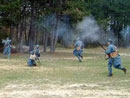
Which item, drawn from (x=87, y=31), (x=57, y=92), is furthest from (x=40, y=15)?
(x=57, y=92)

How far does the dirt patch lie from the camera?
11531 millimetres

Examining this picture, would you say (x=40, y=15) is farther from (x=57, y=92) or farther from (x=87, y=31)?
(x=57, y=92)

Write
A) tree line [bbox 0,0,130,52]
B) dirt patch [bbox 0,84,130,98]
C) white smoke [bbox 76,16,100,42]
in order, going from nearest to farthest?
dirt patch [bbox 0,84,130,98] → white smoke [bbox 76,16,100,42] → tree line [bbox 0,0,130,52]

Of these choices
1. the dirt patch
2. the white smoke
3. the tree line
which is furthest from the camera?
the tree line

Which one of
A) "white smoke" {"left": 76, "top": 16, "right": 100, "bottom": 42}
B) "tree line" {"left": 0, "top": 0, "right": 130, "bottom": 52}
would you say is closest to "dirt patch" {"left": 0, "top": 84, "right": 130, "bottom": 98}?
"white smoke" {"left": 76, "top": 16, "right": 100, "bottom": 42}

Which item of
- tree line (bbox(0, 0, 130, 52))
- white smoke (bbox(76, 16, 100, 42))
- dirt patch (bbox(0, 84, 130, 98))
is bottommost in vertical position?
dirt patch (bbox(0, 84, 130, 98))

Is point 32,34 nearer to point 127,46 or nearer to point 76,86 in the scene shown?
point 76,86

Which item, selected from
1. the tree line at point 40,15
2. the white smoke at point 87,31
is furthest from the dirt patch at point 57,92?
the tree line at point 40,15

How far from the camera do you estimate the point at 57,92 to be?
12.2 m

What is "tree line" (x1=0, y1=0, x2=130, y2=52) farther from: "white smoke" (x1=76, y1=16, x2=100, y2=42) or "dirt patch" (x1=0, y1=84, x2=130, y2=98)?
"dirt patch" (x1=0, y1=84, x2=130, y2=98)

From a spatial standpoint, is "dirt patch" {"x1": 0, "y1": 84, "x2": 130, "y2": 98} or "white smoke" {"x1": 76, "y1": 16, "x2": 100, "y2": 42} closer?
"dirt patch" {"x1": 0, "y1": 84, "x2": 130, "y2": 98}

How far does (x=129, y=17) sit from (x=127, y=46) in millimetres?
6299

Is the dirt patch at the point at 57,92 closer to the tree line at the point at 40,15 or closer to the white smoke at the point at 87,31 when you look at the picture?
the white smoke at the point at 87,31

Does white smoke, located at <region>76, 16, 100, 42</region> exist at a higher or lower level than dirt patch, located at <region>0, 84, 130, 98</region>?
higher
